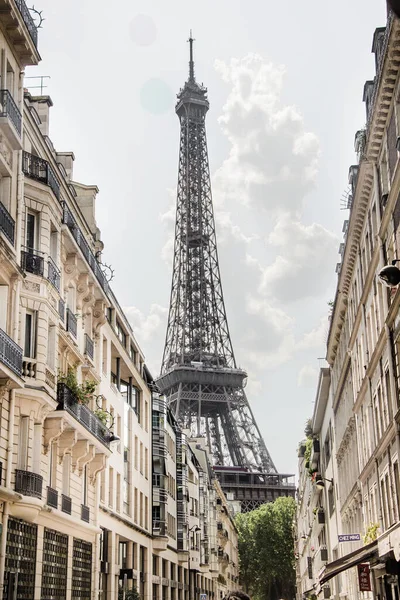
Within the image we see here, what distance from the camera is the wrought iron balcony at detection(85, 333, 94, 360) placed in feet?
129

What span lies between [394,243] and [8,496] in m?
14.2

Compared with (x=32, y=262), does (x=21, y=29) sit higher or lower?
higher

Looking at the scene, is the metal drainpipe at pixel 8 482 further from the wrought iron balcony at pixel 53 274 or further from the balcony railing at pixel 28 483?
the wrought iron balcony at pixel 53 274

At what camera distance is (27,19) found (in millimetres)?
28328

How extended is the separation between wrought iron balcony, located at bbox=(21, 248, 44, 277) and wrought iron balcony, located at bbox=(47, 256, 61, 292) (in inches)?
25.6

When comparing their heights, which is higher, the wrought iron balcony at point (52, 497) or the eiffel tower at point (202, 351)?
the eiffel tower at point (202, 351)

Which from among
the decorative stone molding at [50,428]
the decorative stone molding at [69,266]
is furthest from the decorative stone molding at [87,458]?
the decorative stone molding at [69,266]

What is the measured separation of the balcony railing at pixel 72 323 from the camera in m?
35.2

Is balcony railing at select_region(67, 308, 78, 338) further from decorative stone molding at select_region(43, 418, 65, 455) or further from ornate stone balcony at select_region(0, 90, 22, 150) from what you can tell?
ornate stone balcony at select_region(0, 90, 22, 150)

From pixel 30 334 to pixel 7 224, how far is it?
201 inches

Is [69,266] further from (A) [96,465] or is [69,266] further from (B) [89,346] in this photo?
(A) [96,465]

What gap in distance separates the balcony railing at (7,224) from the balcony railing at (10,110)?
274 cm

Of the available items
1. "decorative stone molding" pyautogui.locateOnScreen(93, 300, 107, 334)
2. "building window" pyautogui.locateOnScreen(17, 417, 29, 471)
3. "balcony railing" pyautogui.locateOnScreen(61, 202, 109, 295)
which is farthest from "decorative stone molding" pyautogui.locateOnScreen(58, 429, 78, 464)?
"decorative stone molding" pyautogui.locateOnScreen(93, 300, 107, 334)

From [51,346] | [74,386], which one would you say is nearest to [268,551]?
[74,386]
